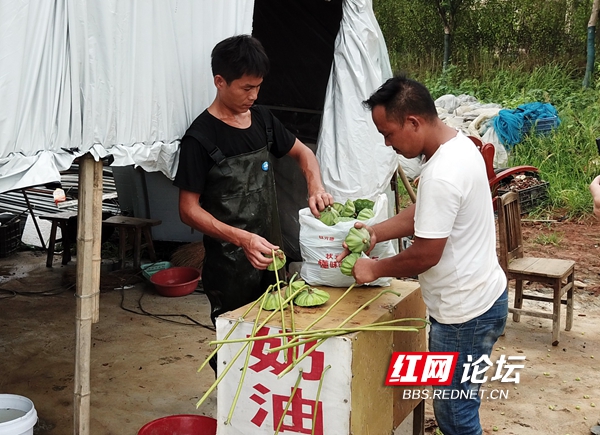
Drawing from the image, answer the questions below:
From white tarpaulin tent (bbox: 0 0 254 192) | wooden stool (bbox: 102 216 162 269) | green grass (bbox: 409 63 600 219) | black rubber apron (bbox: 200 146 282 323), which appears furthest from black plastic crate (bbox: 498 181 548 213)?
white tarpaulin tent (bbox: 0 0 254 192)

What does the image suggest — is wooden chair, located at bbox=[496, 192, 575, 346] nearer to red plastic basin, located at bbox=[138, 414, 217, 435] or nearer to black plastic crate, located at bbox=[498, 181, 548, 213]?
red plastic basin, located at bbox=[138, 414, 217, 435]

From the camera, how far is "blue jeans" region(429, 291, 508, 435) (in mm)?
2750

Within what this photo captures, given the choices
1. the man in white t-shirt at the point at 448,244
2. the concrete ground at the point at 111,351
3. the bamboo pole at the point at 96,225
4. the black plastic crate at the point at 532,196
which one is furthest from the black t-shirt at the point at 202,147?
the black plastic crate at the point at 532,196

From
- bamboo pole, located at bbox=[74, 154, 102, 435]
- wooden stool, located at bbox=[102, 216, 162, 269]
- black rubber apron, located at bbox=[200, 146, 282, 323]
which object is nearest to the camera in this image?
bamboo pole, located at bbox=[74, 154, 102, 435]

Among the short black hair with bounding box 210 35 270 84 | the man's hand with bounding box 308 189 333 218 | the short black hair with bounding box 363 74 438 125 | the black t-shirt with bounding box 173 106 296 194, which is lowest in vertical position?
the man's hand with bounding box 308 189 333 218

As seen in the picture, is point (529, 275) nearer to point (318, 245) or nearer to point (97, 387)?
point (318, 245)

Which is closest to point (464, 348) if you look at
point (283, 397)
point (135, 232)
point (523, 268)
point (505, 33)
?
point (283, 397)

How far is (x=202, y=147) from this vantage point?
339 centimetres

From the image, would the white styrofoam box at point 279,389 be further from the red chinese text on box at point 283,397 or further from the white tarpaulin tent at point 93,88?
the white tarpaulin tent at point 93,88

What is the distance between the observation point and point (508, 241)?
5551 mm

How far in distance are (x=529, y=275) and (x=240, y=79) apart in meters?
3.30

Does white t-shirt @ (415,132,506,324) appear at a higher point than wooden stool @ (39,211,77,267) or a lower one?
higher

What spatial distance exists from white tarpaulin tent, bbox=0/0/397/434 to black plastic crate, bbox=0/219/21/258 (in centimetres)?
529

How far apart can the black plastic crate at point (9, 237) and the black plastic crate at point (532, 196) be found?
22.5 feet
